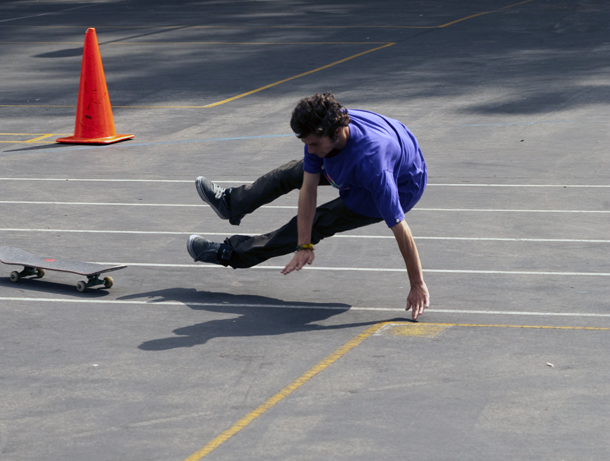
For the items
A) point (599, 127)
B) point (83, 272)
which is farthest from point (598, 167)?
point (83, 272)

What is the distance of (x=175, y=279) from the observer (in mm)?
7629

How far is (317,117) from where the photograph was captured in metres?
5.85

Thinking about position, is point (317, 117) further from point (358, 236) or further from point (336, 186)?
point (358, 236)

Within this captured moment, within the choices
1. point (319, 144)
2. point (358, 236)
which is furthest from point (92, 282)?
point (358, 236)

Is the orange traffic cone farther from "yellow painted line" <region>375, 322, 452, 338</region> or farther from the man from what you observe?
"yellow painted line" <region>375, 322, 452, 338</region>

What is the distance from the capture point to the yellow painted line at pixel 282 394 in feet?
15.6

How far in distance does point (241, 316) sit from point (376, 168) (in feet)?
4.83

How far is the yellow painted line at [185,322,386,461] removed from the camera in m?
4.74

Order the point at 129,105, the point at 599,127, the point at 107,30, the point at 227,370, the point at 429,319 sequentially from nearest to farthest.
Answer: the point at 227,370 → the point at 429,319 → the point at 599,127 → the point at 129,105 → the point at 107,30

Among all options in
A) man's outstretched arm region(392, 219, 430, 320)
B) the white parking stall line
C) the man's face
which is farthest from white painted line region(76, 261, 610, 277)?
the man's face

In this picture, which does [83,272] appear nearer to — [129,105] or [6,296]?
[6,296]

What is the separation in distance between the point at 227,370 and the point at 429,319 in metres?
1.55

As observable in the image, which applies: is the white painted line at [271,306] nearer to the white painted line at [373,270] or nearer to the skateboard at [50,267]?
the skateboard at [50,267]

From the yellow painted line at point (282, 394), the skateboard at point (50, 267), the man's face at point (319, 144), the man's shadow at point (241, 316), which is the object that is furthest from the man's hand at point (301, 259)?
the skateboard at point (50, 267)
